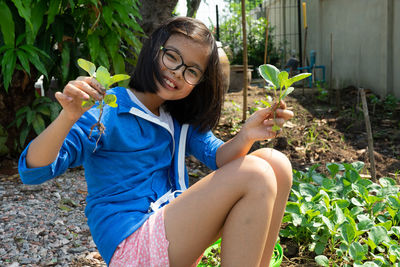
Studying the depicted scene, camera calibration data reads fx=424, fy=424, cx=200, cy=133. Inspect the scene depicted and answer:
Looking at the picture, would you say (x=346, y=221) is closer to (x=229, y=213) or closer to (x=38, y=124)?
(x=229, y=213)

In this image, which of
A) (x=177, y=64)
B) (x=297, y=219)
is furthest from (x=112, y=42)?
(x=297, y=219)

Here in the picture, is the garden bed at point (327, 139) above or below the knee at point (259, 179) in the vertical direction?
below

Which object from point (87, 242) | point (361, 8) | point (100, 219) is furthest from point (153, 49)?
point (361, 8)

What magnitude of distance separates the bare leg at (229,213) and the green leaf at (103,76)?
42cm

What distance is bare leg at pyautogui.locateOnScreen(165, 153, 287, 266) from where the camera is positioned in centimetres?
125

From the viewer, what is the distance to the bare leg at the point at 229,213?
1246 mm

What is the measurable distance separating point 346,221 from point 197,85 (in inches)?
34.8

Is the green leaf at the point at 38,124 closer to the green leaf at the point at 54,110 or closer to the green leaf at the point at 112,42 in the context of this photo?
the green leaf at the point at 54,110

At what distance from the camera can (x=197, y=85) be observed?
1.64m

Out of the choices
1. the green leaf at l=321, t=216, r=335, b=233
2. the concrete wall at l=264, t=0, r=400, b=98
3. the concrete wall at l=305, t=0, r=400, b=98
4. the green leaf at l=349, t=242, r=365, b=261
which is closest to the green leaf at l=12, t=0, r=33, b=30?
the green leaf at l=321, t=216, r=335, b=233

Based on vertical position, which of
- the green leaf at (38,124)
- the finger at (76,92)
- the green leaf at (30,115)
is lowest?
the green leaf at (38,124)

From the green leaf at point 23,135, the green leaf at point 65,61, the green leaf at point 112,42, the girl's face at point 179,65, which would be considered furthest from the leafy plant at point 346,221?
the green leaf at point 23,135

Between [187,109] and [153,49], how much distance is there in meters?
0.28

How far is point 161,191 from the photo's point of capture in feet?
4.88
